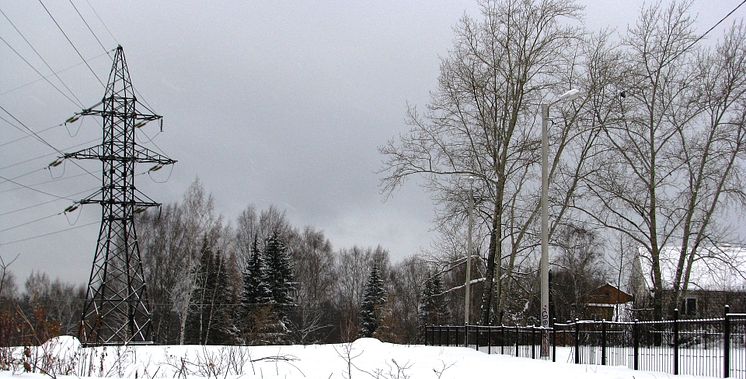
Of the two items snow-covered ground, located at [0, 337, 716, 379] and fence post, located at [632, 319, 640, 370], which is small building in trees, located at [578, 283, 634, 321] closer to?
fence post, located at [632, 319, 640, 370]

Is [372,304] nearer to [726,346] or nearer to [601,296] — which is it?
[601,296]

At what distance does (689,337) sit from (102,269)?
71.5 feet

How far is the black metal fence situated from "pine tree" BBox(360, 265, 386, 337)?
42.8 m

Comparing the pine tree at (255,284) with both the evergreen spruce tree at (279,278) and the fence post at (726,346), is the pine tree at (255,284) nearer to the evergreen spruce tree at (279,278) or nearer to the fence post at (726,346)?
the evergreen spruce tree at (279,278)

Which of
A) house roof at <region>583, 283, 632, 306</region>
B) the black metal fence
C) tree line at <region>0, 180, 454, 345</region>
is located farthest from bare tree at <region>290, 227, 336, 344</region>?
the black metal fence

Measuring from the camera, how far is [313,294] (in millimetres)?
72312

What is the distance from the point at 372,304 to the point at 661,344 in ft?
171


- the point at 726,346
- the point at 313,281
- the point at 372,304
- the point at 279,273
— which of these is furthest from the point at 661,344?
the point at 313,281

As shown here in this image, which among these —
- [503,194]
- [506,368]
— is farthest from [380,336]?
[506,368]

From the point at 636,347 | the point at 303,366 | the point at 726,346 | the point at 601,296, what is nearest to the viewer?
the point at 726,346

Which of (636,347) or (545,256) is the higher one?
(545,256)

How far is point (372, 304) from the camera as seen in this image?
6744 centimetres

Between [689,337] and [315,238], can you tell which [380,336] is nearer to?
[315,238]

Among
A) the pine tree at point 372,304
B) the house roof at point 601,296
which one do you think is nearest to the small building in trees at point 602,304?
the house roof at point 601,296
